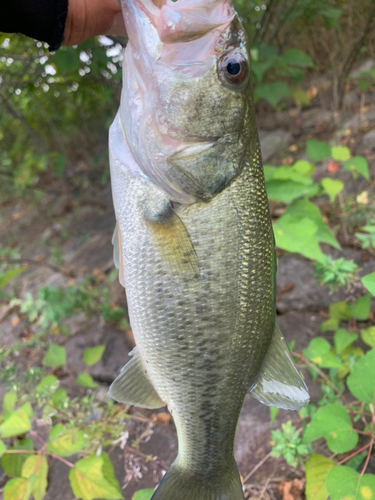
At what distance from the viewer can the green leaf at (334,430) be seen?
4.42 feet

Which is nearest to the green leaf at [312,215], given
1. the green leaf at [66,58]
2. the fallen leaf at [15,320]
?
the green leaf at [66,58]

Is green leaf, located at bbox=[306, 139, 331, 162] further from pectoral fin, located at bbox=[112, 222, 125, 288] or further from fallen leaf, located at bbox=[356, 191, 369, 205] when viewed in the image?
pectoral fin, located at bbox=[112, 222, 125, 288]

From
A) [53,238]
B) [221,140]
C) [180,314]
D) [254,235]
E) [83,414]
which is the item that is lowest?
[53,238]

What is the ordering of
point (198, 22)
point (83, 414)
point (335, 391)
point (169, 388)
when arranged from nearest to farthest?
point (198, 22), point (169, 388), point (83, 414), point (335, 391)

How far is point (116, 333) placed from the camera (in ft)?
9.56

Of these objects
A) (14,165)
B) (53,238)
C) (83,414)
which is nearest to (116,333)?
(83,414)

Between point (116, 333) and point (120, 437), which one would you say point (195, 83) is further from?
point (116, 333)

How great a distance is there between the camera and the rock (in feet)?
16.1

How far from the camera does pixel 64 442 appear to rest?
1.54 m

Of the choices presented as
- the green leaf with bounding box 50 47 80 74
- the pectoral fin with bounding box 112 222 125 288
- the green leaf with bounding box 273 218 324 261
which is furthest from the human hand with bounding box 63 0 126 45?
the green leaf with bounding box 273 218 324 261

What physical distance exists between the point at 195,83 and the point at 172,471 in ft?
5.14

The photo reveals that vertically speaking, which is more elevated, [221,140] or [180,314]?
[221,140]

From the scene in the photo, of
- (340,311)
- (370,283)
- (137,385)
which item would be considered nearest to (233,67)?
(370,283)

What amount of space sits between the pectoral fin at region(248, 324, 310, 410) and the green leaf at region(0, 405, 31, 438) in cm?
106
